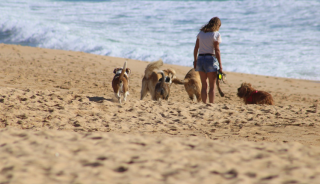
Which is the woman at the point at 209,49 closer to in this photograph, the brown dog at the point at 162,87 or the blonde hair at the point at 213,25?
the blonde hair at the point at 213,25

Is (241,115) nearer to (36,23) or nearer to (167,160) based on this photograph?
(167,160)

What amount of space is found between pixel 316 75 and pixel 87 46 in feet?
40.8

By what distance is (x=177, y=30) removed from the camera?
22.8 metres

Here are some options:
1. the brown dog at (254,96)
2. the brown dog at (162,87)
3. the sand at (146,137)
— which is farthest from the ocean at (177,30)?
the brown dog at (162,87)

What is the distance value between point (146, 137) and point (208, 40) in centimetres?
290

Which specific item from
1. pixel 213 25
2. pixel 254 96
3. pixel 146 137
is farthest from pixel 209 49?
pixel 146 137

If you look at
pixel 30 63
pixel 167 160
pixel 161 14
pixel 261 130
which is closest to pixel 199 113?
pixel 261 130

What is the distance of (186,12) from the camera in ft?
92.7

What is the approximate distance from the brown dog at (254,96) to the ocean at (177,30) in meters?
5.87

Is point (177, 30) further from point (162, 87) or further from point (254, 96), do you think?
point (162, 87)

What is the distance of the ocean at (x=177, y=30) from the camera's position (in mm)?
15453

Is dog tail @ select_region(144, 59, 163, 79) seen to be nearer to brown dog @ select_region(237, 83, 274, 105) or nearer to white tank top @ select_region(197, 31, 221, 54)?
white tank top @ select_region(197, 31, 221, 54)

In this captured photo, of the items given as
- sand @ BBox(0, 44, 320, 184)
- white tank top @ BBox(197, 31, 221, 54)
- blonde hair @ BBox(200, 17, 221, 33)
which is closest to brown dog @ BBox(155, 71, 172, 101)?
sand @ BBox(0, 44, 320, 184)

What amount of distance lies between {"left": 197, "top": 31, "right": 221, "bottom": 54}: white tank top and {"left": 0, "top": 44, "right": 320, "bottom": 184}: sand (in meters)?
1.24
